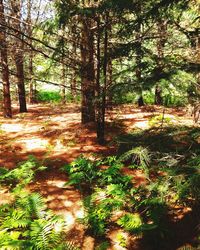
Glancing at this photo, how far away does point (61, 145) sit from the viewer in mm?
9180

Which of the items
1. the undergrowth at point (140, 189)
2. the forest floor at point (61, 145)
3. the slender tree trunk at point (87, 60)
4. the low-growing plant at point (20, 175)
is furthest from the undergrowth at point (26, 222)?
the slender tree trunk at point (87, 60)

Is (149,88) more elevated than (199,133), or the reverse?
(149,88)

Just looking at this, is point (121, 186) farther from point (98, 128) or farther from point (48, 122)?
point (48, 122)

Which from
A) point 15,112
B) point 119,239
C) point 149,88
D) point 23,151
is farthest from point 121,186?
point 15,112

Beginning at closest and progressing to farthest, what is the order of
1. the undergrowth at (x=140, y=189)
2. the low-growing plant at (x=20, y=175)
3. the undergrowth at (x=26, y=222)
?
1. the undergrowth at (x=140, y=189)
2. the undergrowth at (x=26, y=222)
3. the low-growing plant at (x=20, y=175)

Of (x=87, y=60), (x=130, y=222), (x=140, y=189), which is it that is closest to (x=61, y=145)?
(x=87, y=60)

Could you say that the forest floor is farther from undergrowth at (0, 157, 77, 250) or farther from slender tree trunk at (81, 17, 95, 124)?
slender tree trunk at (81, 17, 95, 124)

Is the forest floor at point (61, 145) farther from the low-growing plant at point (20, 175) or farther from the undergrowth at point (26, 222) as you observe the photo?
the undergrowth at point (26, 222)

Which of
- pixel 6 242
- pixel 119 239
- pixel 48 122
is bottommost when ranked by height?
pixel 119 239

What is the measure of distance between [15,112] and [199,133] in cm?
1312

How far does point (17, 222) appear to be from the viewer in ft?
16.2

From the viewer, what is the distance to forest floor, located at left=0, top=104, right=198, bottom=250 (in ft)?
19.9

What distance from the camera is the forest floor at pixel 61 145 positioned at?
6.06m

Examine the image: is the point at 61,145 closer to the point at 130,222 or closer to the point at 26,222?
the point at 26,222
